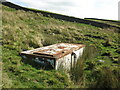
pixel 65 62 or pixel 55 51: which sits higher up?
pixel 55 51

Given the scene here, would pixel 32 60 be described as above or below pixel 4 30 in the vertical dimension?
below

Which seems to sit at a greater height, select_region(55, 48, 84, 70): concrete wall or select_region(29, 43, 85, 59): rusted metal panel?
select_region(29, 43, 85, 59): rusted metal panel

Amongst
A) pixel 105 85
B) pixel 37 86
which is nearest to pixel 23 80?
pixel 37 86

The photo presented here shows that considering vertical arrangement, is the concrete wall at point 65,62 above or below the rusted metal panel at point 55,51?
below

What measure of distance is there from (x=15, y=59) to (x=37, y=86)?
5.23ft

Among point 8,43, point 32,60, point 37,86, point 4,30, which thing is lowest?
point 37,86

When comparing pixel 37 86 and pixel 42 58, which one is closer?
pixel 37 86

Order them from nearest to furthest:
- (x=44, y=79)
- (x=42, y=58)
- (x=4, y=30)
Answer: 1. (x=44, y=79)
2. (x=42, y=58)
3. (x=4, y=30)

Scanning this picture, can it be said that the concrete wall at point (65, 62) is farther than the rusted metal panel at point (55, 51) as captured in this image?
No

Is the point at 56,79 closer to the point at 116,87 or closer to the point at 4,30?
the point at 116,87

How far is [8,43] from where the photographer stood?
20.0 feet

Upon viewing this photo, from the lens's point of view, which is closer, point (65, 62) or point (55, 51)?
point (65, 62)

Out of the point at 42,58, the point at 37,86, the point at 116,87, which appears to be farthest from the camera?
the point at 42,58

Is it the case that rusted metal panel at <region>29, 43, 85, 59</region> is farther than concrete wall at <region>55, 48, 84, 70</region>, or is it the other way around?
rusted metal panel at <region>29, 43, 85, 59</region>
